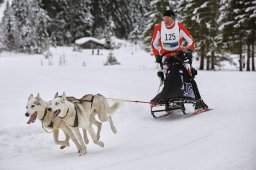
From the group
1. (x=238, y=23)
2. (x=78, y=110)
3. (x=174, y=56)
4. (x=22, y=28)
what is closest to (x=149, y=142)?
(x=78, y=110)

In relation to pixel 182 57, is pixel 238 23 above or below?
above

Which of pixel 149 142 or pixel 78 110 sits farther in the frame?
pixel 149 142

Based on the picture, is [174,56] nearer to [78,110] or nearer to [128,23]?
[78,110]

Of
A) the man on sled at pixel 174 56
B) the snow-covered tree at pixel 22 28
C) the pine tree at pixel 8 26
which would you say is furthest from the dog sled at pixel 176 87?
the pine tree at pixel 8 26

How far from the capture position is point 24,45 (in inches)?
1917

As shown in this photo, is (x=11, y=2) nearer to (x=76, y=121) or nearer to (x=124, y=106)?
(x=124, y=106)

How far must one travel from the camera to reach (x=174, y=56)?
871cm

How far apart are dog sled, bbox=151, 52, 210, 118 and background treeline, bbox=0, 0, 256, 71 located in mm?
18587

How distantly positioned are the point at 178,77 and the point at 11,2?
152ft

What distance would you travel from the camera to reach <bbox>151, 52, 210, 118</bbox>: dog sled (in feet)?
27.3

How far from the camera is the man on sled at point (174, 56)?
851 centimetres

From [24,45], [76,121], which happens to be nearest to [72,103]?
[76,121]

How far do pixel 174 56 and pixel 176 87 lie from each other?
774 mm

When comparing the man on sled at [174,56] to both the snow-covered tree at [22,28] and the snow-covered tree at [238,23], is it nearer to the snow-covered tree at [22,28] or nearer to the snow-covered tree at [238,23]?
the snow-covered tree at [238,23]
